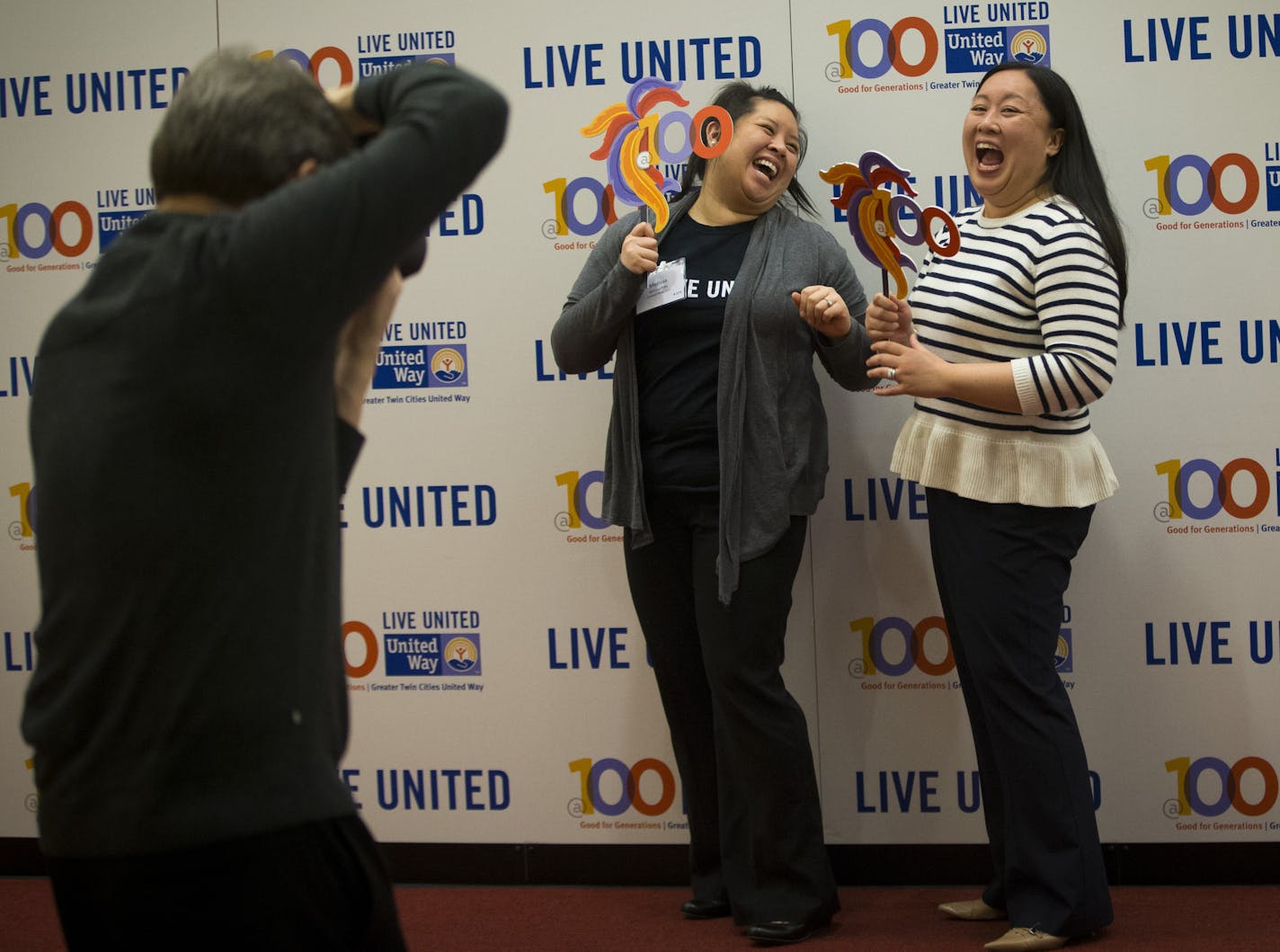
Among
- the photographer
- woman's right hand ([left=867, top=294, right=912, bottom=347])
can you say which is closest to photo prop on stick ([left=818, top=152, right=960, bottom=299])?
woman's right hand ([left=867, top=294, right=912, bottom=347])

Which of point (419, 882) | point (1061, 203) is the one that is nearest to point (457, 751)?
point (419, 882)

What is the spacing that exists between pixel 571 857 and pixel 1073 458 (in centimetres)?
152

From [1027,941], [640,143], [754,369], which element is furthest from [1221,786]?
[640,143]

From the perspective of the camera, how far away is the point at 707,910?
2.75m

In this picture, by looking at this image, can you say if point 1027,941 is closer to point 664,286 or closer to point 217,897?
point 664,286

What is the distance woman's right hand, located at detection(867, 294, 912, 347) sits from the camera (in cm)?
236

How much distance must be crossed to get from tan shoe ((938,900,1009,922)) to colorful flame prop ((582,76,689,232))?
1544 millimetres

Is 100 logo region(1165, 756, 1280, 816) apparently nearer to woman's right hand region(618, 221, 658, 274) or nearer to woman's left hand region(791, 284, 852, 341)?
woman's left hand region(791, 284, 852, 341)

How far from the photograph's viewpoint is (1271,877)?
289 cm

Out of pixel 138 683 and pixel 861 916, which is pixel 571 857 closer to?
pixel 861 916

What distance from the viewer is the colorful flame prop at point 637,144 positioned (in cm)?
255

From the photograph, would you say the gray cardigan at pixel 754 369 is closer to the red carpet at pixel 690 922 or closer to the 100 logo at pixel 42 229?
the red carpet at pixel 690 922

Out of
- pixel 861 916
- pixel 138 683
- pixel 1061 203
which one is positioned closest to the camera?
Answer: pixel 138 683

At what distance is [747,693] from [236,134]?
1796 millimetres
